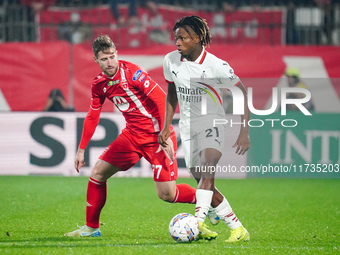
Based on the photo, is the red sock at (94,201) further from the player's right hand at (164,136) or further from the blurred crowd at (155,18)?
the blurred crowd at (155,18)

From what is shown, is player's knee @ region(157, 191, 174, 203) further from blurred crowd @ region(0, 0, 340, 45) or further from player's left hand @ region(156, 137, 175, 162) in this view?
blurred crowd @ region(0, 0, 340, 45)

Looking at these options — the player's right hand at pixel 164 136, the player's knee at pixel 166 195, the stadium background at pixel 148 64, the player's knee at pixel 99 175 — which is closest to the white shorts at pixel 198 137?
the player's right hand at pixel 164 136

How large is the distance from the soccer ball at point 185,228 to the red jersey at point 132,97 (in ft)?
3.65

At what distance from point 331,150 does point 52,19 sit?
277 inches

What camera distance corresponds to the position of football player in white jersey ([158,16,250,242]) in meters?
5.88

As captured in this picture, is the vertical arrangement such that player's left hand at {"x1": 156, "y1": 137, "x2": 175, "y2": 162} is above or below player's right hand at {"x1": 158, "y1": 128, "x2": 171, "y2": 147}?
below

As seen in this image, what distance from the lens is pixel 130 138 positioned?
6.56 m

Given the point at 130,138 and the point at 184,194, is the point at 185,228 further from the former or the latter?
the point at 130,138

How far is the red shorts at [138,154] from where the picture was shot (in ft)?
21.1

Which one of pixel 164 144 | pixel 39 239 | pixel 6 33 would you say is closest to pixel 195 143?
pixel 164 144

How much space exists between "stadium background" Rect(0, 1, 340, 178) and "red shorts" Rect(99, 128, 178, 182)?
519 cm

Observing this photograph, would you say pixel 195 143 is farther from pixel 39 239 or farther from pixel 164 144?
pixel 39 239

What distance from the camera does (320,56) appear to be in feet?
43.9

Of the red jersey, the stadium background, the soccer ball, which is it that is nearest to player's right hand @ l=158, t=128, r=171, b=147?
the red jersey
